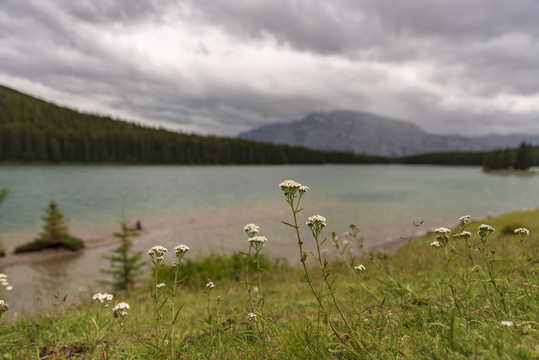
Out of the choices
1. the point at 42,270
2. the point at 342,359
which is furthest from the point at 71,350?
the point at 42,270

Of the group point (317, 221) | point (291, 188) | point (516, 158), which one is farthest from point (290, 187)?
point (516, 158)

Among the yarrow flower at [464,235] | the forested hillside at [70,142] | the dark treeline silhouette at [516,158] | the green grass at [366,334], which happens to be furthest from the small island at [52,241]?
the dark treeline silhouette at [516,158]

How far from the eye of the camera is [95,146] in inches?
6422

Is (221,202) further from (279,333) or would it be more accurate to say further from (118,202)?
(279,333)

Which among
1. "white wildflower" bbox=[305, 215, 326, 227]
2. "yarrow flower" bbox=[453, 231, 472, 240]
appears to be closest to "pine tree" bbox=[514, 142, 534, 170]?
"yarrow flower" bbox=[453, 231, 472, 240]

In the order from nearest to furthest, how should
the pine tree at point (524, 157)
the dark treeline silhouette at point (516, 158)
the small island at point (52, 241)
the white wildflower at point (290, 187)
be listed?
1. the white wildflower at point (290, 187)
2. the small island at point (52, 241)
3. the pine tree at point (524, 157)
4. the dark treeline silhouette at point (516, 158)

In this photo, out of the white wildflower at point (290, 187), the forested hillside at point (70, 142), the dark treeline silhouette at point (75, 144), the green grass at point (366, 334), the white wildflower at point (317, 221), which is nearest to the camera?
the green grass at point (366, 334)

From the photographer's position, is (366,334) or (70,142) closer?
(366,334)

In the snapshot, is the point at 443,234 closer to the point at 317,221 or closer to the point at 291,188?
the point at 317,221

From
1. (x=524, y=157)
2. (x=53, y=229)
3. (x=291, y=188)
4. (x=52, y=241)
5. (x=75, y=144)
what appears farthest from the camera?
(x=75, y=144)

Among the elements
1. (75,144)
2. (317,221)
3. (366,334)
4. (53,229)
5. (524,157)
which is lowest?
(53,229)

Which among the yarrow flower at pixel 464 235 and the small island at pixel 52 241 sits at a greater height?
the yarrow flower at pixel 464 235

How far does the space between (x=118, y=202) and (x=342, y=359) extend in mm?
47683

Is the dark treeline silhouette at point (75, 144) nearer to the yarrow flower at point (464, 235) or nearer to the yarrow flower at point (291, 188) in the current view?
the yarrow flower at point (464, 235)
